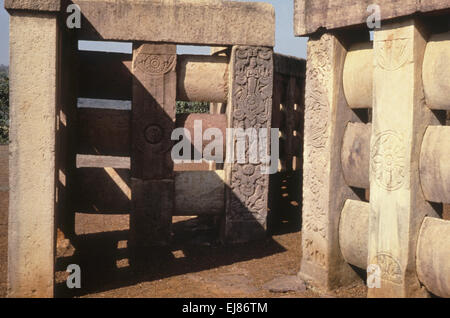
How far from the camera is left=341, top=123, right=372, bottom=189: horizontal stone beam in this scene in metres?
4.09

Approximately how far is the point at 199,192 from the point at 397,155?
296cm

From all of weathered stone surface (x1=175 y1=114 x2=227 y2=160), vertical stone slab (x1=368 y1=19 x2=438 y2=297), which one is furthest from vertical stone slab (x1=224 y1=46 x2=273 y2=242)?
vertical stone slab (x1=368 y1=19 x2=438 y2=297)

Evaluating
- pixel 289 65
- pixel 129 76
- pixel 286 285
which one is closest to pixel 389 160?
pixel 286 285

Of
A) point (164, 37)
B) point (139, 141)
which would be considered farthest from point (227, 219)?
point (164, 37)

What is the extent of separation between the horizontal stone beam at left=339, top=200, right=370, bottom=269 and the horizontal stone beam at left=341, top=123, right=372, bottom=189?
18 cm

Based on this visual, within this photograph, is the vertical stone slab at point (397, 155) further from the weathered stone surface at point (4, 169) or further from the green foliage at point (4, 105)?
the green foliage at point (4, 105)

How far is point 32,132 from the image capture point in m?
3.89

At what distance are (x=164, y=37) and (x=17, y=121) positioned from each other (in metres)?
2.33

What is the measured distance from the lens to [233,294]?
4.43 meters

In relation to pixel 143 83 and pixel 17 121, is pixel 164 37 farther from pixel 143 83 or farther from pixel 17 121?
pixel 17 121

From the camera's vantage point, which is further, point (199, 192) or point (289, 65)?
point (289, 65)

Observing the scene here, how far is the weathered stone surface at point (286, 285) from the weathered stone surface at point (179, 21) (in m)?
2.70

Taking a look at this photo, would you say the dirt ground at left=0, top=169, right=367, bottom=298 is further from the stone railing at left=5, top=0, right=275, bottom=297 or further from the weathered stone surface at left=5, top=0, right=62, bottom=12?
the weathered stone surface at left=5, top=0, right=62, bottom=12

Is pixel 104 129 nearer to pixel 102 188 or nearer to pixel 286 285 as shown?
pixel 102 188
